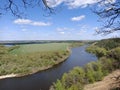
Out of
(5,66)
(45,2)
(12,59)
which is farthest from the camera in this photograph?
(12,59)

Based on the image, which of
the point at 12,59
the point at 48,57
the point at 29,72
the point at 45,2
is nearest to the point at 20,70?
the point at 29,72

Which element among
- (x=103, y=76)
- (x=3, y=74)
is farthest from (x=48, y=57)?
(x=103, y=76)

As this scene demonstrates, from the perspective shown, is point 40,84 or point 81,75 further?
point 40,84

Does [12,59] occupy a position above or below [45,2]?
below

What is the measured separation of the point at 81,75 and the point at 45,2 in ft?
74.7

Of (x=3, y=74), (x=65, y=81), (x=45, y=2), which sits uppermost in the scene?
(x=45, y=2)

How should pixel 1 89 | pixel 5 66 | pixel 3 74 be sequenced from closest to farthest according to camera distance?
pixel 1 89 → pixel 3 74 → pixel 5 66

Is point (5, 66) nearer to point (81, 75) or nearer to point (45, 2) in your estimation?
point (81, 75)

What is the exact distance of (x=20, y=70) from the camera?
4616 cm

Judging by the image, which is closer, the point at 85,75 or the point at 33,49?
the point at 85,75

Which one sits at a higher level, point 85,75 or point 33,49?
point 85,75

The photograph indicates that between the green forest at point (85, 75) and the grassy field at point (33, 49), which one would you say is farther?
the grassy field at point (33, 49)

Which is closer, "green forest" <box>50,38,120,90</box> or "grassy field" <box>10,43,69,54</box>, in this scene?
"green forest" <box>50,38,120,90</box>

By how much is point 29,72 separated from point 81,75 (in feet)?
69.1
